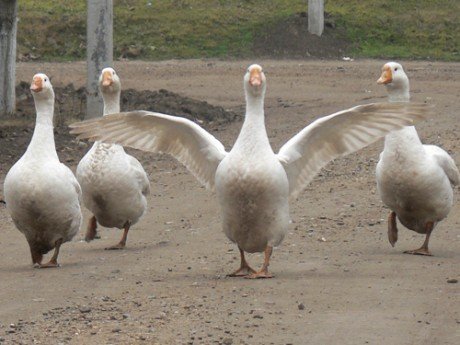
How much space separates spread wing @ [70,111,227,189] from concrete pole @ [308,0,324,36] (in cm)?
1978

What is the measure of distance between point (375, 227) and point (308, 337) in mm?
5157

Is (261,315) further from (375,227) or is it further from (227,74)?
(227,74)

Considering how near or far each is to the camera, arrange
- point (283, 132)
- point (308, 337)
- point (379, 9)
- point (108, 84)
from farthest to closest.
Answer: point (379, 9) → point (283, 132) → point (108, 84) → point (308, 337)

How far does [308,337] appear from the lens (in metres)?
8.06

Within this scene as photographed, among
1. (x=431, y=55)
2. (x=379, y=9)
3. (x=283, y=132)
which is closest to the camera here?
(x=283, y=132)

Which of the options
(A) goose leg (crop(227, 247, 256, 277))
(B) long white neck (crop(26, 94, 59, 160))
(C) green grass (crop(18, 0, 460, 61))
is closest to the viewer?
(A) goose leg (crop(227, 247, 256, 277))

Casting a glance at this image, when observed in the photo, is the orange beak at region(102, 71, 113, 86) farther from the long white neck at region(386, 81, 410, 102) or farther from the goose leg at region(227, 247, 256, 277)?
the goose leg at region(227, 247, 256, 277)

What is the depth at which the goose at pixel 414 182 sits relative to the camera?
11523 mm

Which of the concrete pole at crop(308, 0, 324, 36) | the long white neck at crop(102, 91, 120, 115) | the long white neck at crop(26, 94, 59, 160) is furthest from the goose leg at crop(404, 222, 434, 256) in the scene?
the concrete pole at crop(308, 0, 324, 36)

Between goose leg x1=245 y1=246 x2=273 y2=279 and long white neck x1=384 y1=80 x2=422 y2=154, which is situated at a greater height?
long white neck x1=384 y1=80 x2=422 y2=154

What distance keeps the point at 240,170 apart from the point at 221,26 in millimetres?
22247

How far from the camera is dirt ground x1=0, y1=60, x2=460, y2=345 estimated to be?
27.0ft

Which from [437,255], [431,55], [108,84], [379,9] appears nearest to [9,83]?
[108,84]

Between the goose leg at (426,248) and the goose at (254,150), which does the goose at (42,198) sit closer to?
the goose at (254,150)
